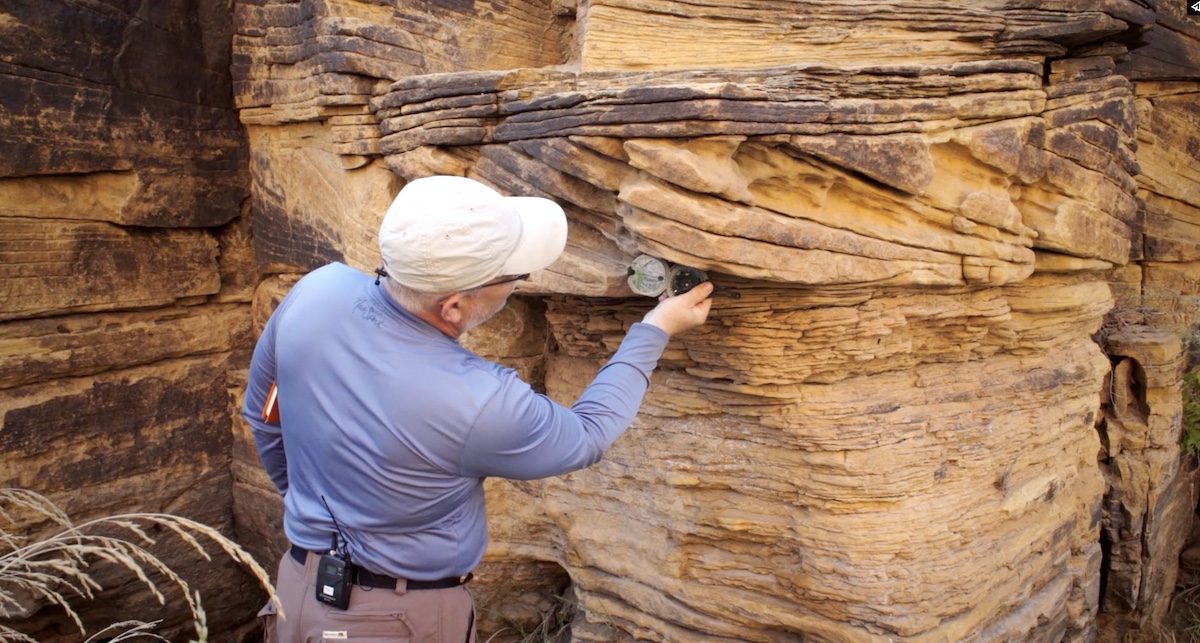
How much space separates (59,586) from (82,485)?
1.75ft

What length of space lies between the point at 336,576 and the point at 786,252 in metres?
1.67

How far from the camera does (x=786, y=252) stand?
2.77 meters

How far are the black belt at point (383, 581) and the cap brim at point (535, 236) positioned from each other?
806 millimetres

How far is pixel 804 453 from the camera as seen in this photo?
328 centimetres

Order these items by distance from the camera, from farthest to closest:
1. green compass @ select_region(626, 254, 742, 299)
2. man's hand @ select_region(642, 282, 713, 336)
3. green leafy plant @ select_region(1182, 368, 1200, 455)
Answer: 1. green leafy plant @ select_region(1182, 368, 1200, 455)
2. green compass @ select_region(626, 254, 742, 299)
3. man's hand @ select_region(642, 282, 713, 336)

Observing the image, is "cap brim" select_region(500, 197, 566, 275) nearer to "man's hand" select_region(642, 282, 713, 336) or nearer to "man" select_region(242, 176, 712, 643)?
"man" select_region(242, 176, 712, 643)

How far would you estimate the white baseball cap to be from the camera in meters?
1.86

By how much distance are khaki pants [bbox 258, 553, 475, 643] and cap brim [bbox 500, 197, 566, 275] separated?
2.78ft

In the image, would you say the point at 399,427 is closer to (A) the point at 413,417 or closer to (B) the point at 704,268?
(A) the point at 413,417

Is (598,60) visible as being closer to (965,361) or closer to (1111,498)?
(965,361)

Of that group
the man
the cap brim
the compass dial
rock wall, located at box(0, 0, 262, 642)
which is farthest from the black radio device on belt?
rock wall, located at box(0, 0, 262, 642)

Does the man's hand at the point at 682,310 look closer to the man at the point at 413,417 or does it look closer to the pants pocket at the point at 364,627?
the man at the point at 413,417

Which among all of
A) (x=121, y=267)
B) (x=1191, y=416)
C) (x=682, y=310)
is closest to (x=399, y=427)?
(x=682, y=310)

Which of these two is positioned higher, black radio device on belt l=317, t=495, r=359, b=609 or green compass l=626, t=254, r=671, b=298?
green compass l=626, t=254, r=671, b=298
